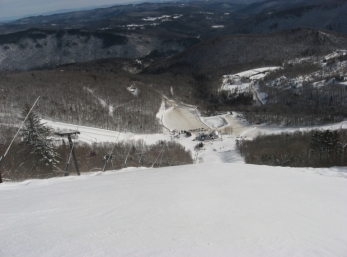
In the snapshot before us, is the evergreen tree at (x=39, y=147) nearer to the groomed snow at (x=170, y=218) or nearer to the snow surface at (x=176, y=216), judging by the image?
the snow surface at (x=176, y=216)

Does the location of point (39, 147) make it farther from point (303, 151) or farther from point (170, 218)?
point (303, 151)

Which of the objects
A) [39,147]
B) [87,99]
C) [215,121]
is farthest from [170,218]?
[215,121]

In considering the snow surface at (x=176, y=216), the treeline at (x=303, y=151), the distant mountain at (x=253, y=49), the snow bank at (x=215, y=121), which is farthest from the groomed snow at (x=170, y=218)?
the distant mountain at (x=253, y=49)

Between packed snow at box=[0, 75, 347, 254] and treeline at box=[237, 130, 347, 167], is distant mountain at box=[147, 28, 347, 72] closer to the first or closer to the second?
treeline at box=[237, 130, 347, 167]

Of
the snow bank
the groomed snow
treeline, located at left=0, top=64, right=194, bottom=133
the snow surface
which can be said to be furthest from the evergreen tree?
the snow bank

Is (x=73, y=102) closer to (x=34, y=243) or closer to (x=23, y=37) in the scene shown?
(x=34, y=243)
